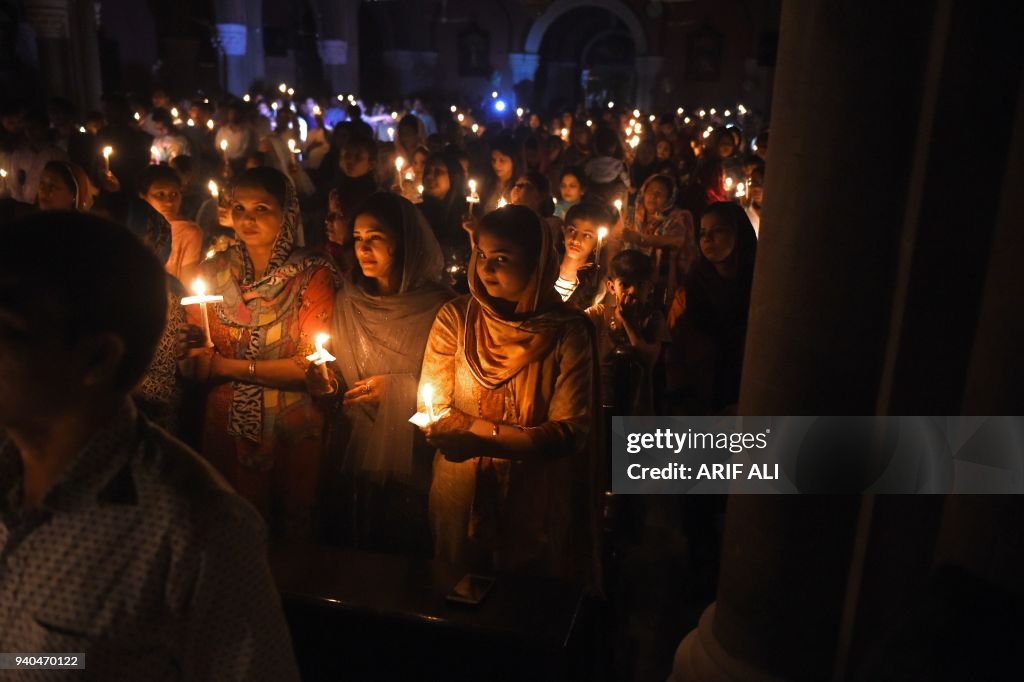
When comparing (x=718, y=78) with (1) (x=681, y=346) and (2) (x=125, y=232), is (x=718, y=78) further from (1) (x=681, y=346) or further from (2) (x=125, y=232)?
(2) (x=125, y=232)

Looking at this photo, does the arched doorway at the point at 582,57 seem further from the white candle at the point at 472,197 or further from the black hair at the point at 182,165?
the black hair at the point at 182,165

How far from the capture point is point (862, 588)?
107 inches

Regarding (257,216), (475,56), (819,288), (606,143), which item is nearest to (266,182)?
(257,216)

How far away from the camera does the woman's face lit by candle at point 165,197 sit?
5328mm

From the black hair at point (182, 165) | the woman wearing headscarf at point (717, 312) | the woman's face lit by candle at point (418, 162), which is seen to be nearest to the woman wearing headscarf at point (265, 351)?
the woman wearing headscarf at point (717, 312)

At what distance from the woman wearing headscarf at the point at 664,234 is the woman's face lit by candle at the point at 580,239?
143 centimetres

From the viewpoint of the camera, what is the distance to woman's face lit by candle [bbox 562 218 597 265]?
4844mm

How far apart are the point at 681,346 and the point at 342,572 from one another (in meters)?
2.40

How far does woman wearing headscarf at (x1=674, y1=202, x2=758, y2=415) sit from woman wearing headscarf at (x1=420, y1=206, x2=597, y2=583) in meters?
1.32

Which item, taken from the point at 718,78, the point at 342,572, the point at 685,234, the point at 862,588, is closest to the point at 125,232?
the point at 342,572

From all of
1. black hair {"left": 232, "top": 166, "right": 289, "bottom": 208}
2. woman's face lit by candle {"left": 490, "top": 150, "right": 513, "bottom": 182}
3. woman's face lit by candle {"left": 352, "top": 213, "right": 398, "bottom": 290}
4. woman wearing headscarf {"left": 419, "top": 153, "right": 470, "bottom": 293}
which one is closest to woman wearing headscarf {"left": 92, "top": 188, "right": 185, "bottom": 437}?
black hair {"left": 232, "top": 166, "right": 289, "bottom": 208}

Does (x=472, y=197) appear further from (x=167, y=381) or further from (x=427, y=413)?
(x=427, y=413)

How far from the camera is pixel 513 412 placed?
313 cm

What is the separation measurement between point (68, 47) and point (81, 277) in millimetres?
16028
